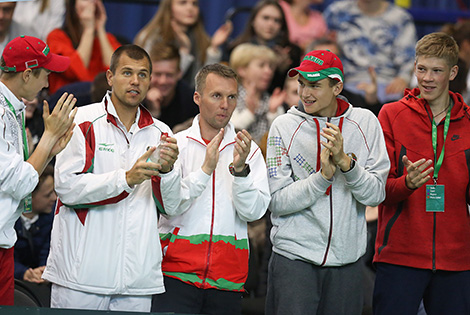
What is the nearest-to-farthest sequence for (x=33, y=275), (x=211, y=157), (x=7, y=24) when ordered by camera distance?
1. (x=211, y=157)
2. (x=33, y=275)
3. (x=7, y=24)

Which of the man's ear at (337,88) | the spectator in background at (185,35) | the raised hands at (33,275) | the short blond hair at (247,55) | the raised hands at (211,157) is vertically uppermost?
the spectator in background at (185,35)

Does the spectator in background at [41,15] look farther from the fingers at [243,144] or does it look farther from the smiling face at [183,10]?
the fingers at [243,144]

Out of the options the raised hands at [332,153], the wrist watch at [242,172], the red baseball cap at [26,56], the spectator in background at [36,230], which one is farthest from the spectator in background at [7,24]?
the raised hands at [332,153]

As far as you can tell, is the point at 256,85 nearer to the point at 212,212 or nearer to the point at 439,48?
the point at 439,48

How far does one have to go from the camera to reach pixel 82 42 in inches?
266

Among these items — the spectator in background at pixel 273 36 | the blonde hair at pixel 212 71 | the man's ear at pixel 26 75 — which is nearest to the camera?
the man's ear at pixel 26 75

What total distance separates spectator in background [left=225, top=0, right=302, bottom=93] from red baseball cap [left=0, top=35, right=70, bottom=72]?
12.2ft

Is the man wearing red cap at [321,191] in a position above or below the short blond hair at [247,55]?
below

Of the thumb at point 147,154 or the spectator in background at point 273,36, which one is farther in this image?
the spectator in background at point 273,36

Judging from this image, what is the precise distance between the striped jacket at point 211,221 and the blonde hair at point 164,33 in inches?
135

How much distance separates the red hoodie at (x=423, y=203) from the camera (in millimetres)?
3781

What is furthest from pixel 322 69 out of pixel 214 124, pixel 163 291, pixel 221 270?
pixel 163 291

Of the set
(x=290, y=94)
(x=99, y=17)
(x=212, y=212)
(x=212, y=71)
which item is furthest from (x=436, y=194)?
(x=99, y=17)

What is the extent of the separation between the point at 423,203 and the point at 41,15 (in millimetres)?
4569
